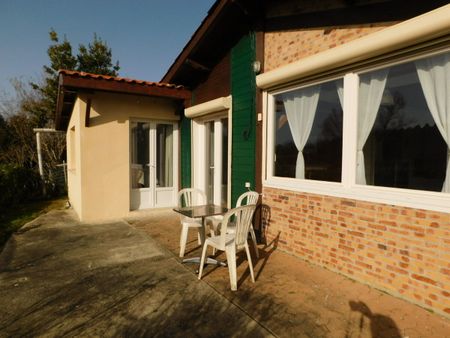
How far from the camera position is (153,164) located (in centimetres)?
675

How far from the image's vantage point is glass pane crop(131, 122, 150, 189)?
6648mm

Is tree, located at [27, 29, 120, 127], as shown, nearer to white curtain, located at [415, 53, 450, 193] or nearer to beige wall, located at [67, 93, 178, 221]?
beige wall, located at [67, 93, 178, 221]

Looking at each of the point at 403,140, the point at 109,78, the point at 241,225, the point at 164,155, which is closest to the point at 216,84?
the point at 109,78

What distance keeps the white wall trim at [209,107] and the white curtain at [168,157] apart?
1.00 m

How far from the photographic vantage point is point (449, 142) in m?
2.40

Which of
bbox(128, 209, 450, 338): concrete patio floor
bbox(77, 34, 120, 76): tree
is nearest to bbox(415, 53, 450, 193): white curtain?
bbox(128, 209, 450, 338): concrete patio floor

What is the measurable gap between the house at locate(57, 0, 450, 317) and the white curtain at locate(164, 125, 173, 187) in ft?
4.17

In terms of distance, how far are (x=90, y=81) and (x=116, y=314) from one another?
443 centimetres

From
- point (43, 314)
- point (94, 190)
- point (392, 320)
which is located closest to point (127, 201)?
point (94, 190)

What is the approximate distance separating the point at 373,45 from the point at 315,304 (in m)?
2.65

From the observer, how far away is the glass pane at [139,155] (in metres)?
6.65

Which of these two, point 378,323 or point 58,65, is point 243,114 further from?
point 58,65

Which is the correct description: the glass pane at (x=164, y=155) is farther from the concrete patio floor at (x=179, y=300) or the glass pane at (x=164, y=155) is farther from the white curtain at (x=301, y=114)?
the white curtain at (x=301, y=114)

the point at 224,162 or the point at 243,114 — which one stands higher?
the point at 243,114
